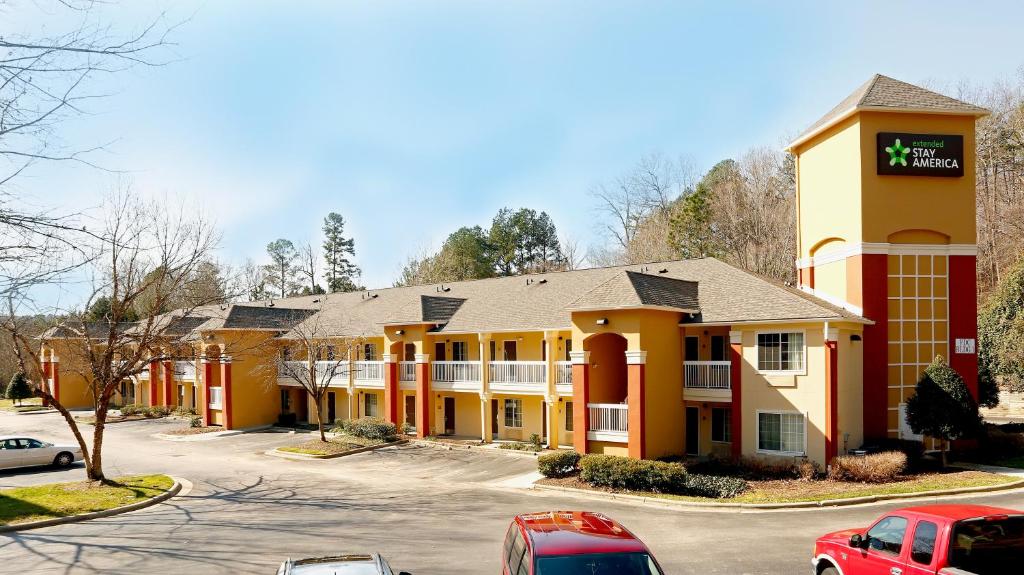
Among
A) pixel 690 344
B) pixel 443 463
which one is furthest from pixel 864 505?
pixel 443 463


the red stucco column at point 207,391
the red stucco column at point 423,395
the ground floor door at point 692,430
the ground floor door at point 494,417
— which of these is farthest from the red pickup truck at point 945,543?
the red stucco column at point 207,391

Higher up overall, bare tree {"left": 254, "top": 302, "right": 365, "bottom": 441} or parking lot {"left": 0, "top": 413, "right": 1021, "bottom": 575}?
bare tree {"left": 254, "top": 302, "right": 365, "bottom": 441}

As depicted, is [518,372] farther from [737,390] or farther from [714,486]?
[714,486]

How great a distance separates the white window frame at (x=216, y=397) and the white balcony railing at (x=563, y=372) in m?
21.9

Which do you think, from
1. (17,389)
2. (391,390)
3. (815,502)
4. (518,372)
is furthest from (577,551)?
(17,389)

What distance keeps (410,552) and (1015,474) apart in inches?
735

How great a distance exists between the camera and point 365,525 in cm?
1641

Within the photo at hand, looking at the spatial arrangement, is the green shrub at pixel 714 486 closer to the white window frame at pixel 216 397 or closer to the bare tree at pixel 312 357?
the bare tree at pixel 312 357

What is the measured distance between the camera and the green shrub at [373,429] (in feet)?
103

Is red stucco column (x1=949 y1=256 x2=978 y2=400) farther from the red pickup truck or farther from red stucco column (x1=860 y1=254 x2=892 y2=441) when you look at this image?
the red pickup truck

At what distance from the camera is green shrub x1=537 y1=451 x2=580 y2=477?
22.4 m

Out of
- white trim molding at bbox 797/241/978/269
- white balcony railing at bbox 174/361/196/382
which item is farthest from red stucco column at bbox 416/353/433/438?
white balcony railing at bbox 174/361/196/382

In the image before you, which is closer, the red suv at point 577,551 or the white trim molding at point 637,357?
the red suv at point 577,551

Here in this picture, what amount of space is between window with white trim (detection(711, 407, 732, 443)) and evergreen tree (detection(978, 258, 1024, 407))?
57.1 ft
